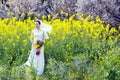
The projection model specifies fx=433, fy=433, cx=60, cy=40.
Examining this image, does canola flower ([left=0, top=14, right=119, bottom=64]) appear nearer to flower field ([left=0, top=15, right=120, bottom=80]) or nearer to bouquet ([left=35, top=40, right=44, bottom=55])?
flower field ([left=0, top=15, right=120, bottom=80])

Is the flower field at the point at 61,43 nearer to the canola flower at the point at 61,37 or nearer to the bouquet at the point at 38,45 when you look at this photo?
the canola flower at the point at 61,37

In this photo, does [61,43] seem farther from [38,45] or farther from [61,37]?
A: [38,45]

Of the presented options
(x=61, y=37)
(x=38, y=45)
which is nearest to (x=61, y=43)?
(x=61, y=37)

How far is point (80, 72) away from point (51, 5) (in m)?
8.20

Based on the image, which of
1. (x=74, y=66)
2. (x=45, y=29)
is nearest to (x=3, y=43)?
(x=45, y=29)

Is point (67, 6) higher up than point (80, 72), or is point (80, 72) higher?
point (80, 72)

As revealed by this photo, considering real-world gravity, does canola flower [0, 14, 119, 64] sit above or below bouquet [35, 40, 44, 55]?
below

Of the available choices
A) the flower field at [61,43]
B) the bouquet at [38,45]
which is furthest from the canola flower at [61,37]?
the bouquet at [38,45]

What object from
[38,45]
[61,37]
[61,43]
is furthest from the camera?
[61,37]

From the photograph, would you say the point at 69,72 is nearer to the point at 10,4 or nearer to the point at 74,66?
the point at 74,66

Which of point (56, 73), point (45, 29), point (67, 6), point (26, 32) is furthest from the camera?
point (67, 6)

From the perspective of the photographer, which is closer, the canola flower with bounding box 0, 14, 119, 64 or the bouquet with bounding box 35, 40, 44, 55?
the bouquet with bounding box 35, 40, 44, 55

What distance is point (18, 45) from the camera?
9.73 meters

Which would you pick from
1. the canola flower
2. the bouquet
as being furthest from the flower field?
the bouquet
